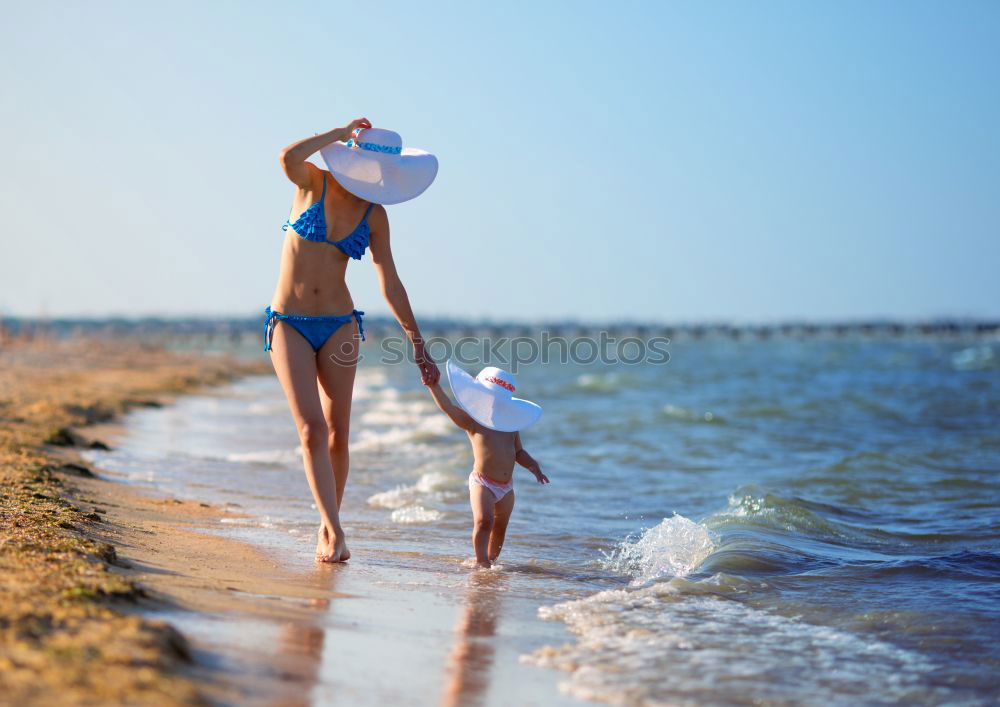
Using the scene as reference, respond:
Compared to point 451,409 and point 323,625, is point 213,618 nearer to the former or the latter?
point 323,625

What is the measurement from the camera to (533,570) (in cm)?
507

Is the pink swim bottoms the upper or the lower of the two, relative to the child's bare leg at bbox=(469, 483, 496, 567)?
upper

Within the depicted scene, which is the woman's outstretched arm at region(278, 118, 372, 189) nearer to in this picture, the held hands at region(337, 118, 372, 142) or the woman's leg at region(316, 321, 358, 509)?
the held hands at region(337, 118, 372, 142)

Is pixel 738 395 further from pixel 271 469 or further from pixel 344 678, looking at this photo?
pixel 344 678

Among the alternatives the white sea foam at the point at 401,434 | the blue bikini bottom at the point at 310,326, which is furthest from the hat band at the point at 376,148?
the white sea foam at the point at 401,434

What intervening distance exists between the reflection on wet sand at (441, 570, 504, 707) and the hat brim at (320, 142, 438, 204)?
1.77 meters

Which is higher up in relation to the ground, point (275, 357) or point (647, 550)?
point (275, 357)

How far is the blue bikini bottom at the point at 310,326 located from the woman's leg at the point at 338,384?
26 millimetres

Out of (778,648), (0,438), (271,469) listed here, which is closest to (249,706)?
(778,648)

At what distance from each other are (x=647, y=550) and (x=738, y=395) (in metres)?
17.7

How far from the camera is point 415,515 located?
6.66 metres

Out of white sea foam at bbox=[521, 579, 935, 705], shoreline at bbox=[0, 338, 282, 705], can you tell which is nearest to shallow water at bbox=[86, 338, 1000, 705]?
white sea foam at bbox=[521, 579, 935, 705]

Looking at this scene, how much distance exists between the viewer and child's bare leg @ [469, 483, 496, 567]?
5.07 m

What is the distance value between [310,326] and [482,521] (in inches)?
54.7
